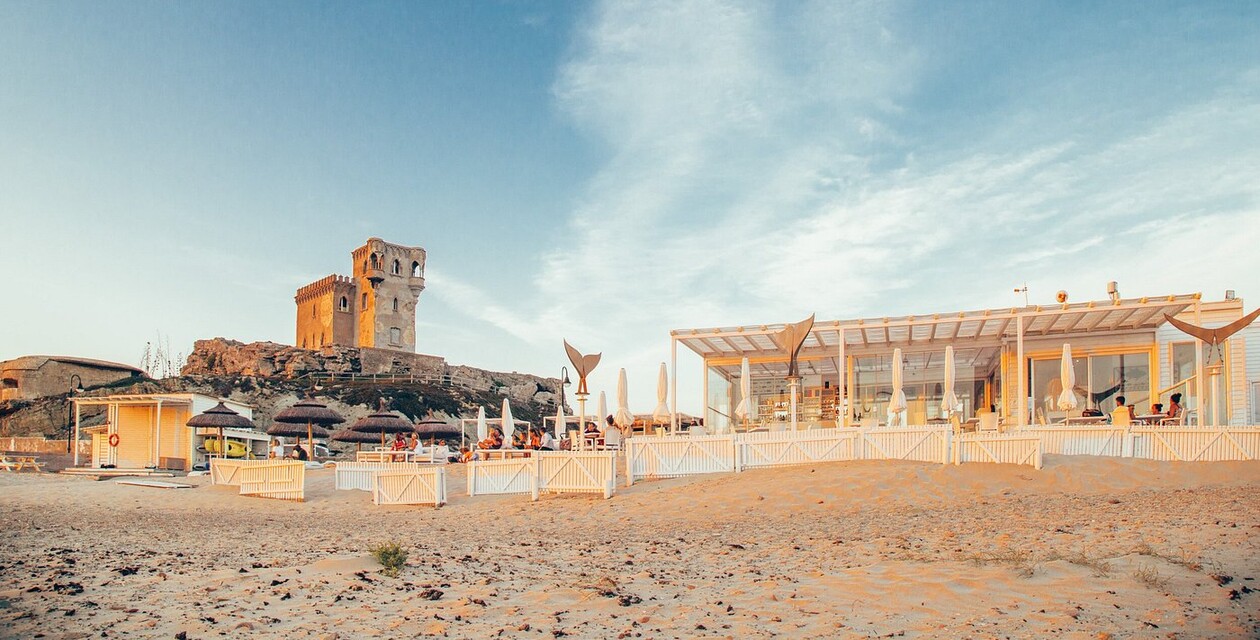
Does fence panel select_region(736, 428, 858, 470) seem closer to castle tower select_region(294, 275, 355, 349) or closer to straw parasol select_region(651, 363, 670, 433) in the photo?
straw parasol select_region(651, 363, 670, 433)

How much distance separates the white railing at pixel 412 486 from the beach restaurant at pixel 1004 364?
214 inches

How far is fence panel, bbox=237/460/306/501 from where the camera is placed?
54.6 feet

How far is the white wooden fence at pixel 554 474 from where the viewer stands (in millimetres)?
13898

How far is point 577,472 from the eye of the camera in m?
14.1

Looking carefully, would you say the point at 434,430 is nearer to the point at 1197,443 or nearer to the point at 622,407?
the point at 622,407

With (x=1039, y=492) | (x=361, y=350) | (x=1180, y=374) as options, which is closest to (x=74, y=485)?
(x=1039, y=492)

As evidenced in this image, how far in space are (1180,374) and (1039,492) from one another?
901cm

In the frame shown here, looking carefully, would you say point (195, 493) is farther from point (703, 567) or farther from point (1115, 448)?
point (1115, 448)

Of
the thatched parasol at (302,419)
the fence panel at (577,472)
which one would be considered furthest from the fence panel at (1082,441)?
the thatched parasol at (302,419)

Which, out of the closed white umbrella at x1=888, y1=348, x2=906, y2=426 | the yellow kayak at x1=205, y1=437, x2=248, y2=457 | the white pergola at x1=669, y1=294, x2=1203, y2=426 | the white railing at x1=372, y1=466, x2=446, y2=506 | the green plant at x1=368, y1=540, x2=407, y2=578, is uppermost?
the white pergola at x1=669, y1=294, x2=1203, y2=426

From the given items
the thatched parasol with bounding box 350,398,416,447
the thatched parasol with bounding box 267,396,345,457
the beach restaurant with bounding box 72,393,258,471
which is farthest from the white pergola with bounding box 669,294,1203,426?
the beach restaurant with bounding box 72,393,258,471

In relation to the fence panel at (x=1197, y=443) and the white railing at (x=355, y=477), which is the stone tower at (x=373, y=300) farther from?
the fence panel at (x=1197, y=443)

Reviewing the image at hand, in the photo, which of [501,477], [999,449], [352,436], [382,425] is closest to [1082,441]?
[999,449]

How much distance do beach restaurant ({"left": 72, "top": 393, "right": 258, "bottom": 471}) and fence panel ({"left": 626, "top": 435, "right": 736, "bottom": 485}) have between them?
1873cm
